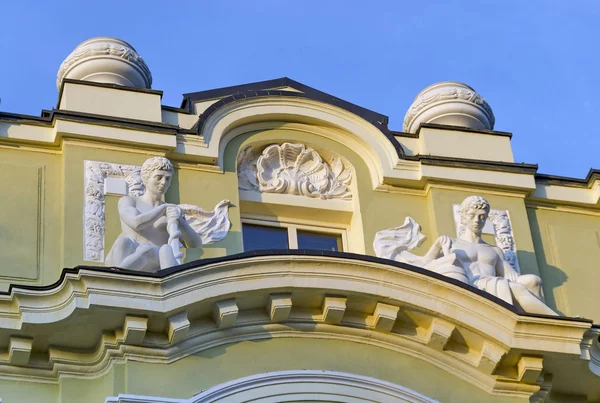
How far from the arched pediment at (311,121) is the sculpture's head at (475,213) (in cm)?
118

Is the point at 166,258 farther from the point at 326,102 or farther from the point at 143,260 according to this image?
the point at 326,102

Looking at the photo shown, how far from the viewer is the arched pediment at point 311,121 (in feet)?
60.6

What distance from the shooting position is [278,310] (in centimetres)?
1591

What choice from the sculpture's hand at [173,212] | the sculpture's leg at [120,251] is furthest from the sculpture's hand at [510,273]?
the sculpture's leg at [120,251]

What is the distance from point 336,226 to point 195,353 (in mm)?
3218

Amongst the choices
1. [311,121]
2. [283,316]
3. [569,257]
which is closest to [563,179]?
[569,257]

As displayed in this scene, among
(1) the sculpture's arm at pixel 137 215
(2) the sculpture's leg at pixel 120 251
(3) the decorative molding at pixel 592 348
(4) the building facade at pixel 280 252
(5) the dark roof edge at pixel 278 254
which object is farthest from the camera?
(1) the sculpture's arm at pixel 137 215

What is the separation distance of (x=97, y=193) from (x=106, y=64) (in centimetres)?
191

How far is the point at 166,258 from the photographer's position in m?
16.1

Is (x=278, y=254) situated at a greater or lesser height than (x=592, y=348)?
greater

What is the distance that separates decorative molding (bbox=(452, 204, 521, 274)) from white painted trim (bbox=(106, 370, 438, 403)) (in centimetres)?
264

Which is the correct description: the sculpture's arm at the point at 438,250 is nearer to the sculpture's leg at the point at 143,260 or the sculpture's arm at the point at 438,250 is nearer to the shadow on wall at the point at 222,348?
the shadow on wall at the point at 222,348

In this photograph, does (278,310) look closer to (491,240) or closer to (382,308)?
(382,308)

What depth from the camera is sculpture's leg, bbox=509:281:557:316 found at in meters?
16.6
